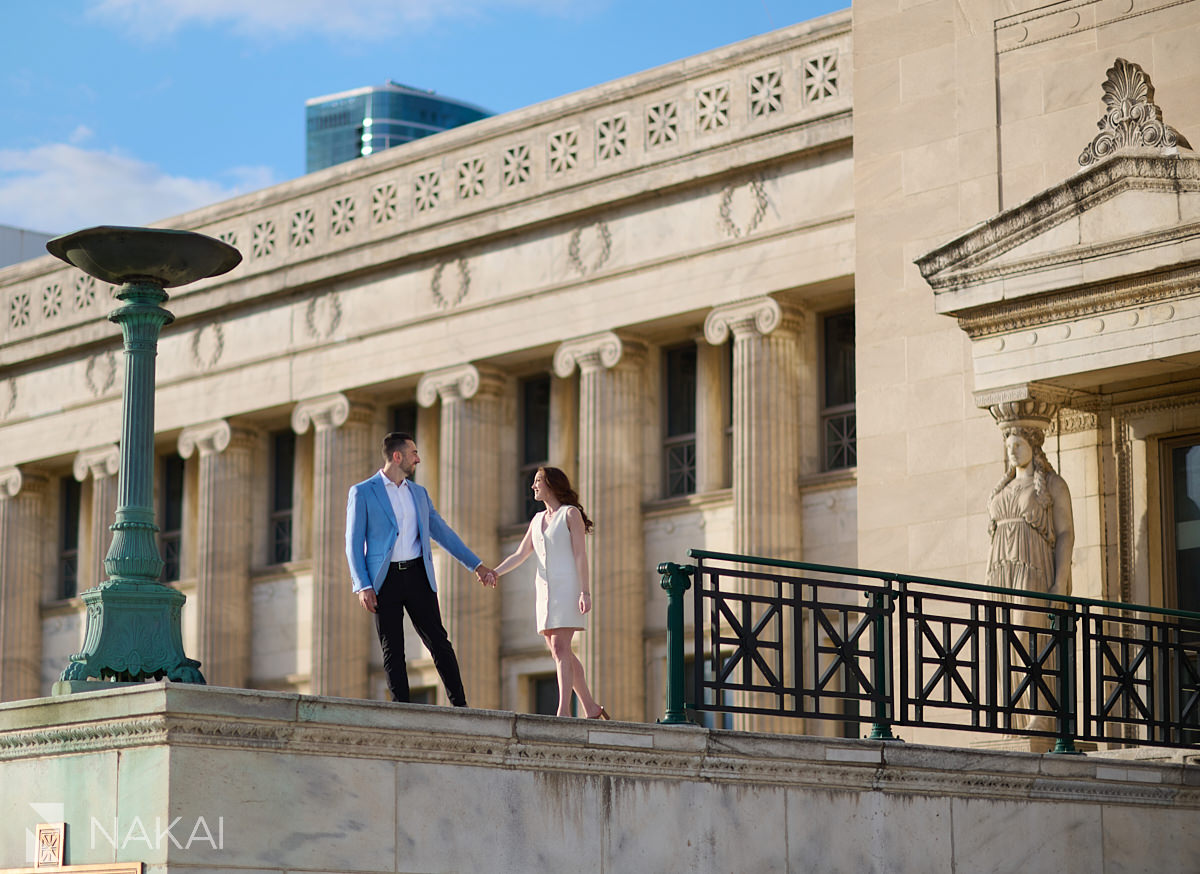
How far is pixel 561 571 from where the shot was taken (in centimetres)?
1392

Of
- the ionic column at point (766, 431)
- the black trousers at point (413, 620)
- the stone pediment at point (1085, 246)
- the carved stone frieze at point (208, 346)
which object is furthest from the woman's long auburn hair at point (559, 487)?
the carved stone frieze at point (208, 346)

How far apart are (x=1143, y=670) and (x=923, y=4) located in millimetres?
7013

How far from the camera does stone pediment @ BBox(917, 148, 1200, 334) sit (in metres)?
16.2

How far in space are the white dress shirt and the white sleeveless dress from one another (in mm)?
1001

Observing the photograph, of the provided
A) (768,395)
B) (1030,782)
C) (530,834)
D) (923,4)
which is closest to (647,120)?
(768,395)

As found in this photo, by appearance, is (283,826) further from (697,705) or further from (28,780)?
(697,705)

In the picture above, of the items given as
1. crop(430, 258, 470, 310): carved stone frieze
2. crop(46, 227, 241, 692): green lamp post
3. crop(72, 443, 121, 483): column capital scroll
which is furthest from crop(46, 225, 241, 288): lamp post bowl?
crop(72, 443, 121, 483): column capital scroll

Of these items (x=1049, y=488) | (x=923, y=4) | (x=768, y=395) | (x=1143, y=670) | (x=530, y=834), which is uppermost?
(x=923, y=4)

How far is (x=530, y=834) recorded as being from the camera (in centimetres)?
1075

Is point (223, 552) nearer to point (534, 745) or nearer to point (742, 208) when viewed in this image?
point (742, 208)

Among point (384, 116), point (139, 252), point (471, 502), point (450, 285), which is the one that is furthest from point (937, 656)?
point (384, 116)

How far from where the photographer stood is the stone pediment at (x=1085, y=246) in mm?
16250

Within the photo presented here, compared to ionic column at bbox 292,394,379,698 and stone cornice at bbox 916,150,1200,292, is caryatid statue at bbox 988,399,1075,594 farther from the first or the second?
ionic column at bbox 292,394,379,698

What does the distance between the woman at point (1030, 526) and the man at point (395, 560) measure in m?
5.33
